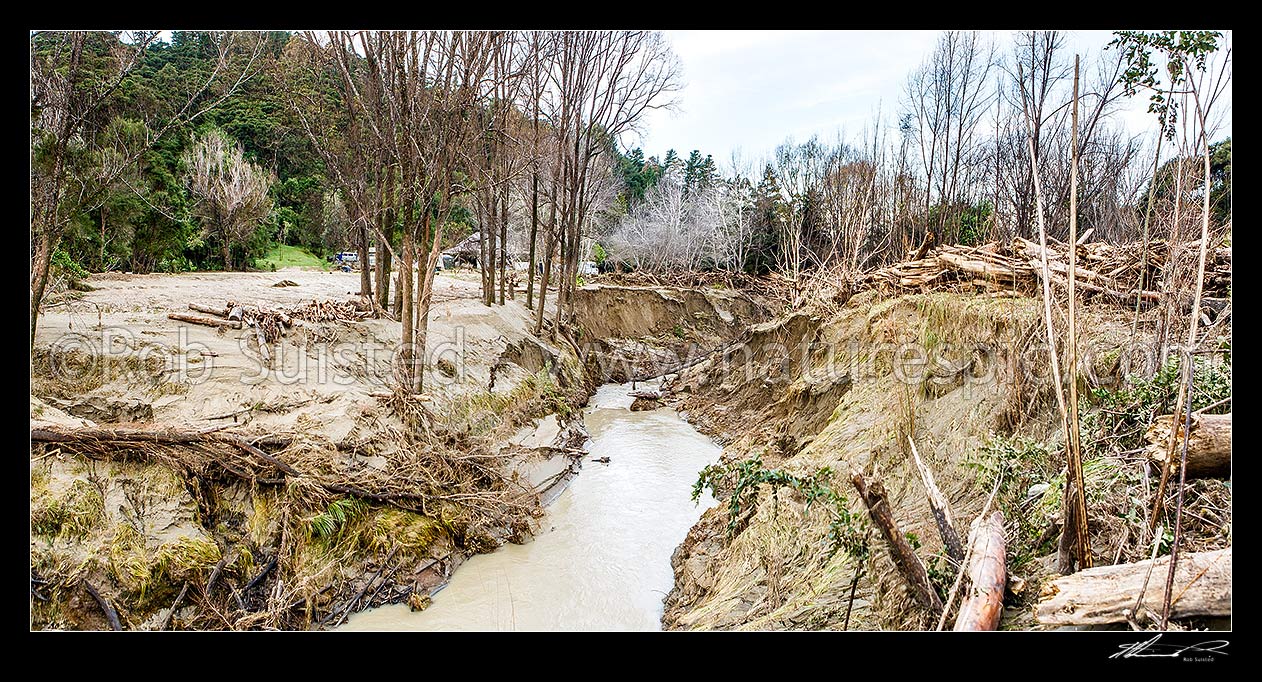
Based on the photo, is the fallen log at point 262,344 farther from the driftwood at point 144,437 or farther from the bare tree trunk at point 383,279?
the bare tree trunk at point 383,279

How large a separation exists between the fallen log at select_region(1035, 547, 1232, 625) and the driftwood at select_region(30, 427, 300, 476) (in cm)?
607

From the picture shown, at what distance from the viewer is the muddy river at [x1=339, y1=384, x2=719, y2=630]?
5605 mm

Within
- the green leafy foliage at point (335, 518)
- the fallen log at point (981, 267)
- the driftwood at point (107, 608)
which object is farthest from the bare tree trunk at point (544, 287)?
the driftwood at point (107, 608)

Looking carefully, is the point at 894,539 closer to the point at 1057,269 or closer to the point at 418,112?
the point at 1057,269

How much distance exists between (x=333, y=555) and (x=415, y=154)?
5.10 metres

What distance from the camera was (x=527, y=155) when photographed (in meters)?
16.2

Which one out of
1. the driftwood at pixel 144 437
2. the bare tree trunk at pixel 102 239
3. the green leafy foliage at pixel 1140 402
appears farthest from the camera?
the bare tree trunk at pixel 102 239

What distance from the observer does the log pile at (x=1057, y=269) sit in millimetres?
5492

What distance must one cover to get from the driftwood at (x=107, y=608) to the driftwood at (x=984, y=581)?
18.6 feet

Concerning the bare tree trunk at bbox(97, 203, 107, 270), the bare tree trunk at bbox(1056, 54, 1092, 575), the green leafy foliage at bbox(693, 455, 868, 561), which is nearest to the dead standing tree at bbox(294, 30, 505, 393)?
the green leafy foliage at bbox(693, 455, 868, 561)

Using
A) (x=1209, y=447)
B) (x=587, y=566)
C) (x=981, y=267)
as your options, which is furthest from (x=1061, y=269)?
(x=587, y=566)

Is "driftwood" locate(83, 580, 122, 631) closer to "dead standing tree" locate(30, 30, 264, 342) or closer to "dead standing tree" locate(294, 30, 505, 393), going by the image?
"dead standing tree" locate(30, 30, 264, 342)
